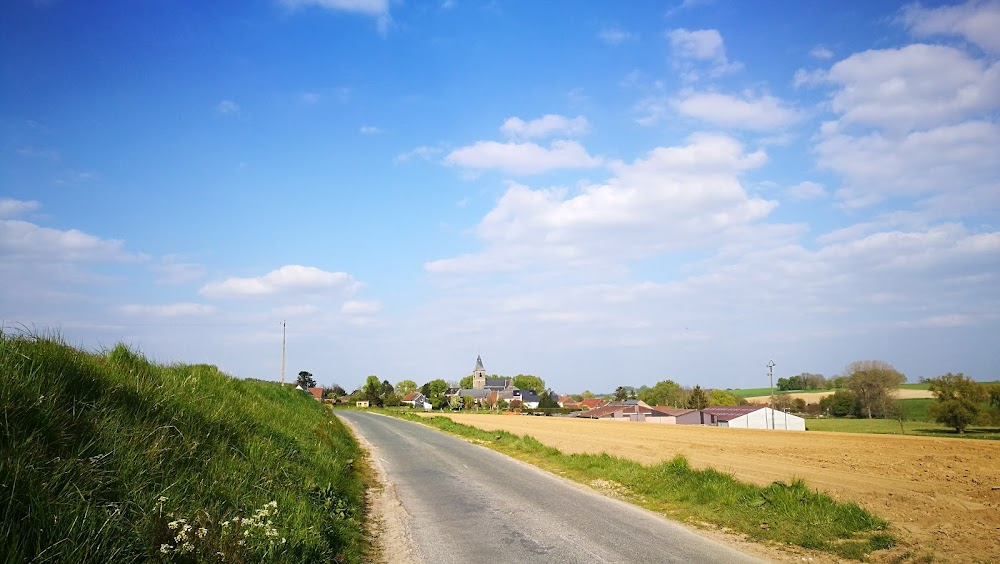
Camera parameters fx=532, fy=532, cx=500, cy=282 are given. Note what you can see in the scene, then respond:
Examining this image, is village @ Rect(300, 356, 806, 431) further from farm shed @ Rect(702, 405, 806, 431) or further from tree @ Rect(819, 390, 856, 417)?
tree @ Rect(819, 390, 856, 417)

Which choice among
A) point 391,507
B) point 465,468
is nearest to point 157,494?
point 391,507

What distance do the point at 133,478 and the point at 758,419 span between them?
10070 cm

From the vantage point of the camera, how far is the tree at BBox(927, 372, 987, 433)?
6538cm

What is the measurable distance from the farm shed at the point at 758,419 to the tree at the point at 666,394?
2457 inches

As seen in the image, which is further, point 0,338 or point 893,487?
point 893,487

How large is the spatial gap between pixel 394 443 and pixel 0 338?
25931 mm

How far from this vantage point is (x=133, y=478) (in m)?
6.38

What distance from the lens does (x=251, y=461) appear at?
9977 millimetres

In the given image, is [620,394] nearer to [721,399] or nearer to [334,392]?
[721,399]

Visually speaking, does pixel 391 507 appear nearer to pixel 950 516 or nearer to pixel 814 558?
pixel 814 558

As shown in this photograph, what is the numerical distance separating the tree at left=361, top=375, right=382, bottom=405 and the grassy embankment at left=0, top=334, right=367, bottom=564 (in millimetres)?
150177

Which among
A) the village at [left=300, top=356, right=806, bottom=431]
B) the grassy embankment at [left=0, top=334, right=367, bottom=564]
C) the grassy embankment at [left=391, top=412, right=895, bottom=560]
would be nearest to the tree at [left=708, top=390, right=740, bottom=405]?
the village at [left=300, top=356, right=806, bottom=431]

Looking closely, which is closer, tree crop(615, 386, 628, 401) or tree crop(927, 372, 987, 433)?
tree crop(927, 372, 987, 433)

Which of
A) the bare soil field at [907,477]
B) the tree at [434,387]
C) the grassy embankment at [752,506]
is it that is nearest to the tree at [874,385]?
the bare soil field at [907,477]
